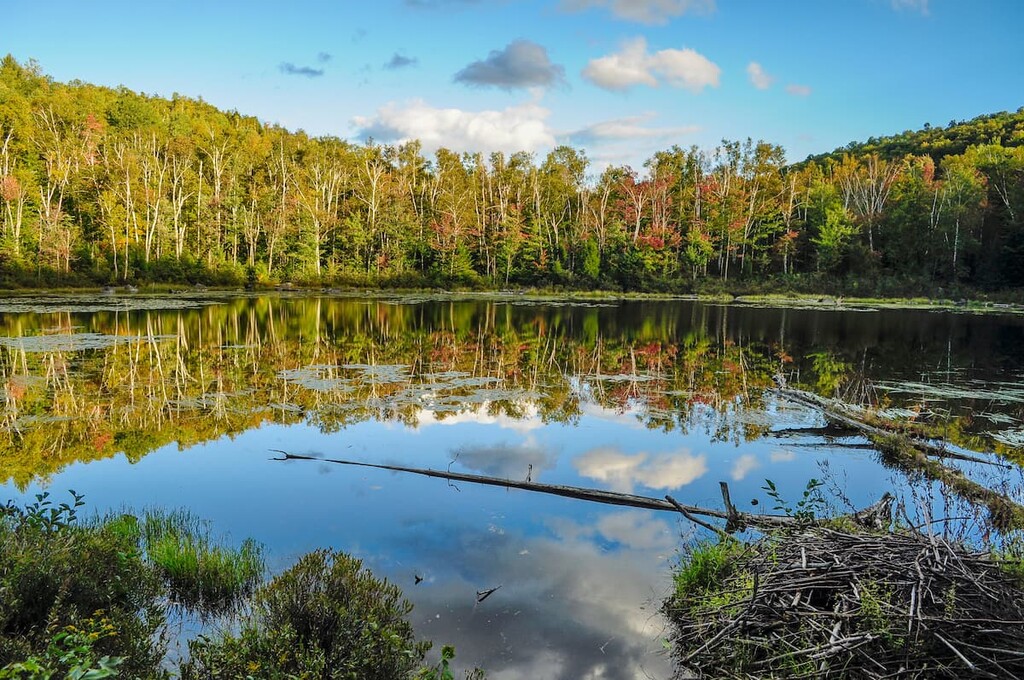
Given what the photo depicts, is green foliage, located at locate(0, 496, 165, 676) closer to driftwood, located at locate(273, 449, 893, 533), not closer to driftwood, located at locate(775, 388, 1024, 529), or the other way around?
driftwood, located at locate(273, 449, 893, 533)

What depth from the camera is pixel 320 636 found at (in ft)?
14.9

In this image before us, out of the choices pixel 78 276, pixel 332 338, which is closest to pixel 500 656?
pixel 332 338

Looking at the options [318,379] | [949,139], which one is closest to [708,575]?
[318,379]

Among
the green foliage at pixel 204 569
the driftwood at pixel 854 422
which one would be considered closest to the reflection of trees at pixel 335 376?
the driftwood at pixel 854 422

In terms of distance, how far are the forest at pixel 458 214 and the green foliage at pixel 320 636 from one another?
4928 cm

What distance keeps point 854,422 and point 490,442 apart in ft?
21.7

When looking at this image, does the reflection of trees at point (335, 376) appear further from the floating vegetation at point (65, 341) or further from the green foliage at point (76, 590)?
the green foliage at point (76, 590)

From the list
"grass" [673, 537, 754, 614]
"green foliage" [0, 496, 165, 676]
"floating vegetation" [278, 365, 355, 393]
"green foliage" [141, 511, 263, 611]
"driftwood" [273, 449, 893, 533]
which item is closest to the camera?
"green foliage" [0, 496, 165, 676]

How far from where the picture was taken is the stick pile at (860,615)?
13.0 ft

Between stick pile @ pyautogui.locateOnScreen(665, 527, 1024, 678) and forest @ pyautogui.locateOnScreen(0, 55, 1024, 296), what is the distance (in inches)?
2023

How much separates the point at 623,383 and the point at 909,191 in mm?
54673

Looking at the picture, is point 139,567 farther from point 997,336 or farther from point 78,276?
point 78,276

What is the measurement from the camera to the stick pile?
396cm

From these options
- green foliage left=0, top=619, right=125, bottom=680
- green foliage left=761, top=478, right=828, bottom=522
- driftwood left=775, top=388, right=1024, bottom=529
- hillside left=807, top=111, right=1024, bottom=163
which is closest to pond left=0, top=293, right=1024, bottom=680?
driftwood left=775, top=388, right=1024, bottom=529
